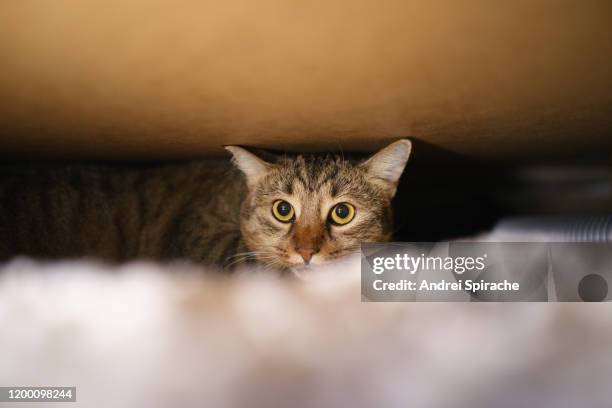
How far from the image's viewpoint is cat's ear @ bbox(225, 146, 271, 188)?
5.60ft

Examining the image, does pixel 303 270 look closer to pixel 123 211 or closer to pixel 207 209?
pixel 207 209

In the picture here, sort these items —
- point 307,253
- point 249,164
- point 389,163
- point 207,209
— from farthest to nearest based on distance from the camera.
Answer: point 207,209 → point 249,164 → point 389,163 → point 307,253

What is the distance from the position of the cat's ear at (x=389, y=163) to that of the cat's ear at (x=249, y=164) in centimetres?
34

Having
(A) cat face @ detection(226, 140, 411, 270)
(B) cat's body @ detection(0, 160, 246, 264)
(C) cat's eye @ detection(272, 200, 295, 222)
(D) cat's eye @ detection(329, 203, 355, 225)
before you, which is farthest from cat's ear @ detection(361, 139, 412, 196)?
(B) cat's body @ detection(0, 160, 246, 264)

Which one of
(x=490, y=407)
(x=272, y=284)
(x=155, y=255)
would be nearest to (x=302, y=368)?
(x=490, y=407)

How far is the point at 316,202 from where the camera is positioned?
1681 mm

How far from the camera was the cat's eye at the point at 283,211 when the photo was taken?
5.65 ft

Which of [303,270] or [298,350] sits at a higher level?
[303,270]

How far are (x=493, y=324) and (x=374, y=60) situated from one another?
579 millimetres

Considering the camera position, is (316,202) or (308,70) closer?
(308,70)

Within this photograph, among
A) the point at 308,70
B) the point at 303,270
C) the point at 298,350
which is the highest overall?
the point at 308,70

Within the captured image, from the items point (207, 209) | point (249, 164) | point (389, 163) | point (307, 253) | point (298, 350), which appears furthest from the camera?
point (207, 209)

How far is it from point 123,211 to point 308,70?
1212 millimetres

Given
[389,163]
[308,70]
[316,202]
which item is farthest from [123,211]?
[308,70]
